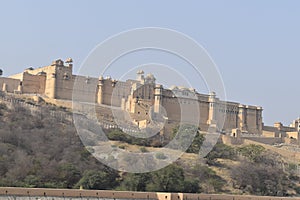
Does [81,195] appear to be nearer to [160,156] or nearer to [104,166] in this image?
[104,166]

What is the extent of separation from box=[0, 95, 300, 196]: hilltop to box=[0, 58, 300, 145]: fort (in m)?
2.50

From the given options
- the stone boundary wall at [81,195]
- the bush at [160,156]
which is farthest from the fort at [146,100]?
the stone boundary wall at [81,195]

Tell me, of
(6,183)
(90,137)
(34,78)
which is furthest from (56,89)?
(6,183)

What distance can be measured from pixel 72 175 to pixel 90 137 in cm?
1143

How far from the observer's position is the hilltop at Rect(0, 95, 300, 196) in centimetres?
3650

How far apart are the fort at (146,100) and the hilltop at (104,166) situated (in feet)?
8.21

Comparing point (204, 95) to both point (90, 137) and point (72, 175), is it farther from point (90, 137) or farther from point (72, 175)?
point (72, 175)

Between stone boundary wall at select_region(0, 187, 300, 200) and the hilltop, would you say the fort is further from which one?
stone boundary wall at select_region(0, 187, 300, 200)

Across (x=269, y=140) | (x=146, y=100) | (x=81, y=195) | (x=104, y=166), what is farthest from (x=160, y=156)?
(x=81, y=195)

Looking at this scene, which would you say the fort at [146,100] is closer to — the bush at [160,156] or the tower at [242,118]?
the tower at [242,118]

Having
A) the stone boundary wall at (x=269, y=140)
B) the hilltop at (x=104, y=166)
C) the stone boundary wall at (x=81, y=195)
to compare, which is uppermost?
the stone boundary wall at (x=269, y=140)

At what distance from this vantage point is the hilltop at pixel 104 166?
120 ft

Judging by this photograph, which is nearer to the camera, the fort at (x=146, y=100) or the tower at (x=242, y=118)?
the fort at (x=146, y=100)

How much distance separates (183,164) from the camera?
46.2 metres
